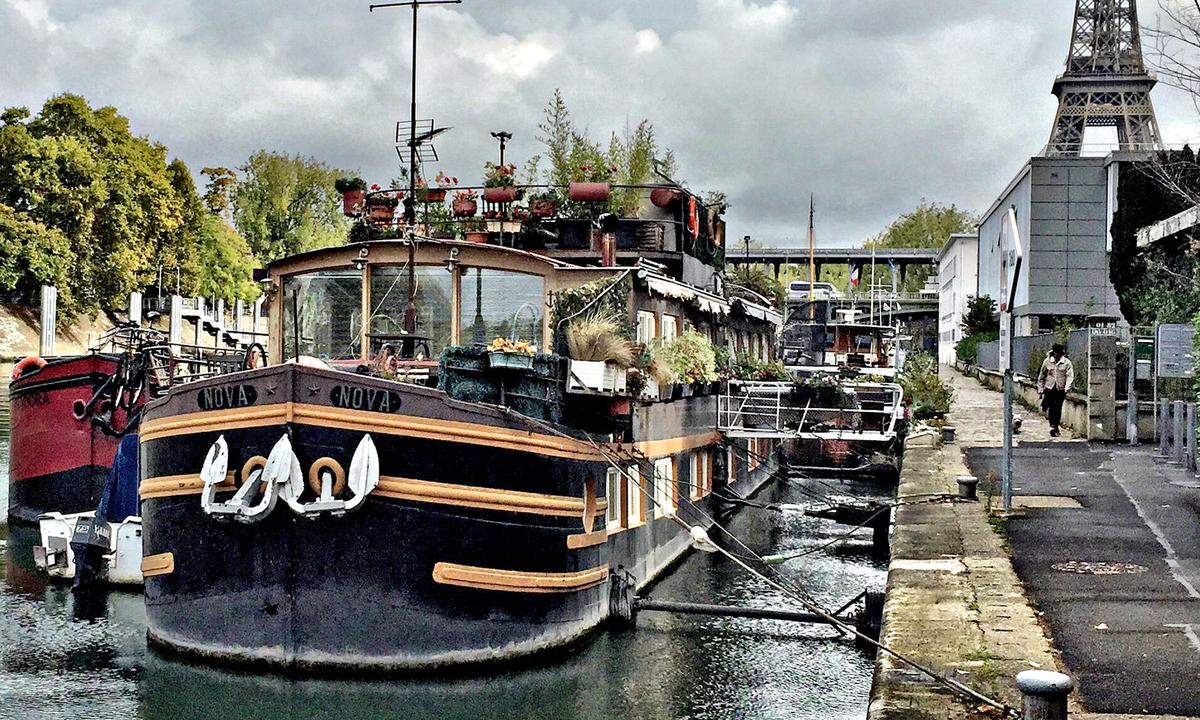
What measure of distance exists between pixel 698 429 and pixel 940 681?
11801mm

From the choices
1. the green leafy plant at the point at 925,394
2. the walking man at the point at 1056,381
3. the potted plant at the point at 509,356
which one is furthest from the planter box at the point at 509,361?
the green leafy plant at the point at 925,394

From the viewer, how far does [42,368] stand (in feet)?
73.7

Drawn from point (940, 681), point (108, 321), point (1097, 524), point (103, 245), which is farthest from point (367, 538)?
point (108, 321)

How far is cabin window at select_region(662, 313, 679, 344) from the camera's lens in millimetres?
17781

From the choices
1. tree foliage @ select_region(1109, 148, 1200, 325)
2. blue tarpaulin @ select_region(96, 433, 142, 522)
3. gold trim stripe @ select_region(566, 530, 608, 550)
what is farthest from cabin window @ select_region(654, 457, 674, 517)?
tree foliage @ select_region(1109, 148, 1200, 325)

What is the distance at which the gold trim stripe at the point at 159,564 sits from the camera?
41.1ft

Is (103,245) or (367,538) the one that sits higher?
(103,245)

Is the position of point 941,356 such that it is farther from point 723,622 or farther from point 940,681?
point 940,681

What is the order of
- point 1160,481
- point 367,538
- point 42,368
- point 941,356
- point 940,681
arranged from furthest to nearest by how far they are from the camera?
point 941,356, point 42,368, point 1160,481, point 367,538, point 940,681

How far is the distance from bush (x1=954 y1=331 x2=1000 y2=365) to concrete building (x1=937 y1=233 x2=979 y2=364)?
66.4 feet

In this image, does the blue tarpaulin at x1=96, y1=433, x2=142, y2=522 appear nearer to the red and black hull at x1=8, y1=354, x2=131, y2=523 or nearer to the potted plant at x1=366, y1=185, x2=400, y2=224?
the potted plant at x1=366, y1=185, x2=400, y2=224

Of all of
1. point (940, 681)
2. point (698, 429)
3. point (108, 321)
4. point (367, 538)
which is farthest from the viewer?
point (108, 321)

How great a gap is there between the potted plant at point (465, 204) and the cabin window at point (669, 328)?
11.2 ft

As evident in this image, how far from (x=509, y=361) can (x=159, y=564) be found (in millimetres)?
3802
